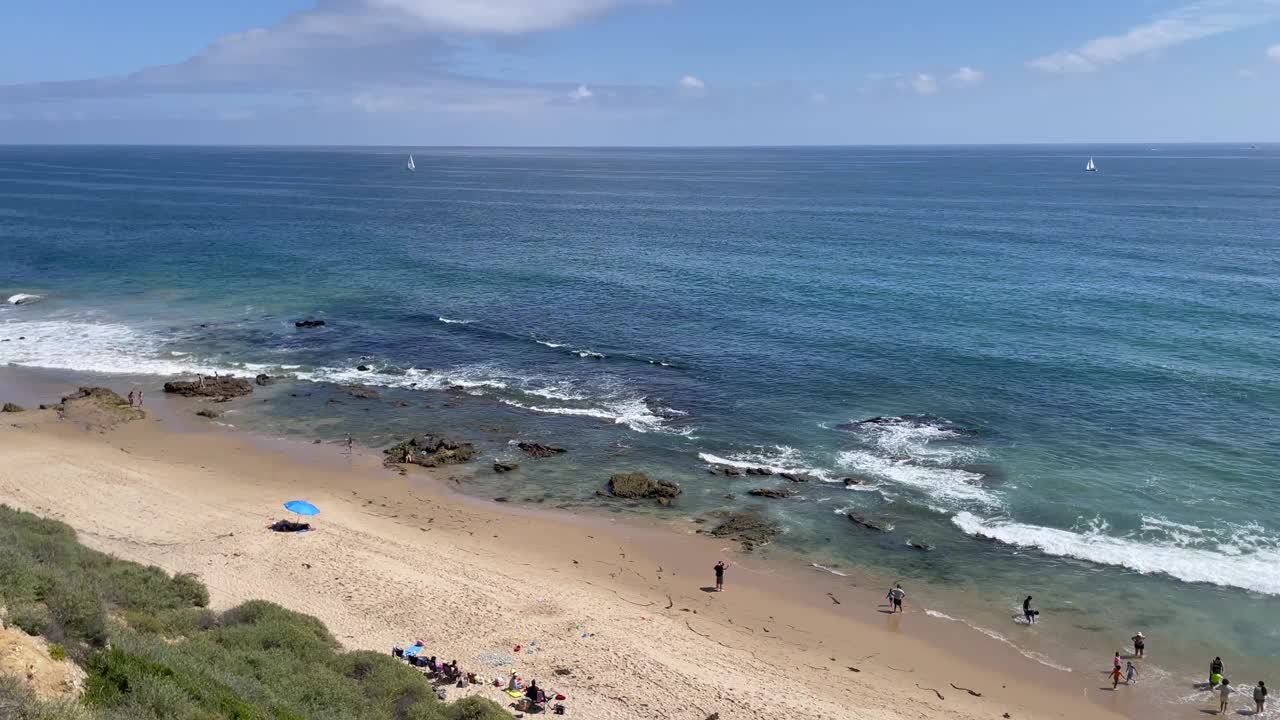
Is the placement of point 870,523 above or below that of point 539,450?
below

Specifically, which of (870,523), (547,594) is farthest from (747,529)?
(547,594)

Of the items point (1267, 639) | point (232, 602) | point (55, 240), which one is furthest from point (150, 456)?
point (55, 240)

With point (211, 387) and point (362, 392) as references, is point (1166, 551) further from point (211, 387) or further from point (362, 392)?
point (211, 387)

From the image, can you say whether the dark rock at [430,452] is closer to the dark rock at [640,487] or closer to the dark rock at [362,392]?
the dark rock at [362,392]

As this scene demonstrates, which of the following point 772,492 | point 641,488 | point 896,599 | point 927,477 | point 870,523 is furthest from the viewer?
point 927,477

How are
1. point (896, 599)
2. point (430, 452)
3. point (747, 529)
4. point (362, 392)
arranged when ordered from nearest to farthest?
point (896, 599) → point (747, 529) → point (430, 452) → point (362, 392)

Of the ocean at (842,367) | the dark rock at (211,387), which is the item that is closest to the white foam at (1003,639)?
the ocean at (842,367)

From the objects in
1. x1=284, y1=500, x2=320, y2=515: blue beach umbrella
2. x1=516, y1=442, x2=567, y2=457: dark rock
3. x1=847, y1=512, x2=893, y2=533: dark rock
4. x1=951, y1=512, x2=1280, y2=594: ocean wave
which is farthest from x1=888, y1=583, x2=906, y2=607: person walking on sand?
x1=284, y1=500, x2=320, y2=515: blue beach umbrella
